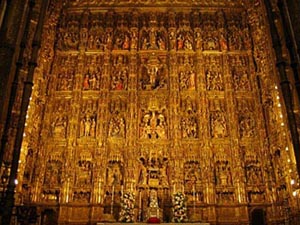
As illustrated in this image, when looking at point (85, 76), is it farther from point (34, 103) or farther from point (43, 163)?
point (43, 163)

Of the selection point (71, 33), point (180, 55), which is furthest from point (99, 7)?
point (180, 55)

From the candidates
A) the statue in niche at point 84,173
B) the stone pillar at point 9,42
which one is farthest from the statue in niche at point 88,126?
the stone pillar at point 9,42

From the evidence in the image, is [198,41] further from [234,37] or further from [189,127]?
[189,127]

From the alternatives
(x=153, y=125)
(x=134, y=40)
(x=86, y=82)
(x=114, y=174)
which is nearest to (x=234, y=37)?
(x=134, y=40)

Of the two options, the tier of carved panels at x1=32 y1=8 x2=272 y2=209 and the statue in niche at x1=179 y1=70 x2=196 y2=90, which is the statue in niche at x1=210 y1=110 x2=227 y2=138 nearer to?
the tier of carved panels at x1=32 y1=8 x2=272 y2=209

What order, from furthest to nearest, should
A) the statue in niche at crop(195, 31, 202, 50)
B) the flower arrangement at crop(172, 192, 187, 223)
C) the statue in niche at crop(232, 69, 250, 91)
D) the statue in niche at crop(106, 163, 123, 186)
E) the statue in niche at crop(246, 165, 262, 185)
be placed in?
the statue in niche at crop(195, 31, 202, 50)
the statue in niche at crop(232, 69, 250, 91)
the statue in niche at crop(106, 163, 123, 186)
the statue in niche at crop(246, 165, 262, 185)
the flower arrangement at crop(172, 192, 187, 223)

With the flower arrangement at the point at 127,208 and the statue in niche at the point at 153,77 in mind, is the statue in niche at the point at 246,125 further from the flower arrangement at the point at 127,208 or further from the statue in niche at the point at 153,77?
the flower arrangement at the point at 127,208

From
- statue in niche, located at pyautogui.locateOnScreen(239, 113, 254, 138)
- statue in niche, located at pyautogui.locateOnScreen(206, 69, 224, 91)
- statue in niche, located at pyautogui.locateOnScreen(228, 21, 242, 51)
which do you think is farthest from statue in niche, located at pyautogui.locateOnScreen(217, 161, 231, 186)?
statue in niche, located at pyautogui.locateOnScreen(228, 21, 242, 51)

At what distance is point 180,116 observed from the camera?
48.1 feet

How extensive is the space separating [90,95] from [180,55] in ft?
14.5

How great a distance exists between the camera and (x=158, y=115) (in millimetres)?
14742

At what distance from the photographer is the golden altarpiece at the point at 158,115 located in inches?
512

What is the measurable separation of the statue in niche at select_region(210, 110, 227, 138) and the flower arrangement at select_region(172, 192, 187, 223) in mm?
3225

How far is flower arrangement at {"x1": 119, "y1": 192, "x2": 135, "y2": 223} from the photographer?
1180 cm
